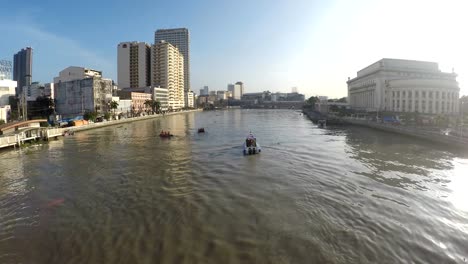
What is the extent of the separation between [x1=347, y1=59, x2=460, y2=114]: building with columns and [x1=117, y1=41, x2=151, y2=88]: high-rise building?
124595 mm

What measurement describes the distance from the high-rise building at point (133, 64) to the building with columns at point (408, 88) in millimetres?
124595

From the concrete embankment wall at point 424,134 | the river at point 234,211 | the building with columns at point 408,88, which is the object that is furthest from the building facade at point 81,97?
the building with columns at point 408,88

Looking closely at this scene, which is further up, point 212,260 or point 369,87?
point 369,87

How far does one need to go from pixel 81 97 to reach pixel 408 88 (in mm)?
114465

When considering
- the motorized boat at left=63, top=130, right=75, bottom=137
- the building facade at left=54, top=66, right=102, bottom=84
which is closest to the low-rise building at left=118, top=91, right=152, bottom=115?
the building facade at left=54, top=66, right=102, bottom=84

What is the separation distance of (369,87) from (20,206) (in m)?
129

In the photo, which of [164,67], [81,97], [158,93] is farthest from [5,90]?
[164,67]

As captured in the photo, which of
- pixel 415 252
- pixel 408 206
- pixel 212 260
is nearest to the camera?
pixel 212 260

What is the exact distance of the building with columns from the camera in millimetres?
99000

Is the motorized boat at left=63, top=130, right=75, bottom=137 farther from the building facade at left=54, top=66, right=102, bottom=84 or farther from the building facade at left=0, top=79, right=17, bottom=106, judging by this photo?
the building facade at left=54, top=66, right=102, bottom=84

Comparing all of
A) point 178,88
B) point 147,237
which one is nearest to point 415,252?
point 147,237

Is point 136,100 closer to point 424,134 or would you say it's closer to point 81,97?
point 81,97

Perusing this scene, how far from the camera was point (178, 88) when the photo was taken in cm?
19912

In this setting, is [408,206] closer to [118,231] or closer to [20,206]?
[118,231]
